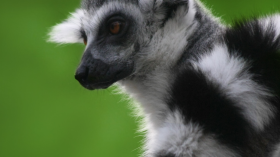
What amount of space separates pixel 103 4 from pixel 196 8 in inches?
12.9

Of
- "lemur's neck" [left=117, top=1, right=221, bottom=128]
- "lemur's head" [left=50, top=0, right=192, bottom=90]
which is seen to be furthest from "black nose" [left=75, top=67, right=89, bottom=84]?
"lemur's neck" [left=117, top=1, right=221, bottom=128]

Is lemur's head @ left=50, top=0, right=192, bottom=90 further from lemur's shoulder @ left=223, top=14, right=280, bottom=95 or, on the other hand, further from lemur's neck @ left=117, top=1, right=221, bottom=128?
lemur's shoulder @ left=223, top=14, right=280, bottom=95

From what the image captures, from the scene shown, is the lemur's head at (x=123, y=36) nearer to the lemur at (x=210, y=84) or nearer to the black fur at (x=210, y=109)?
the lemur at (x=210, y=84)

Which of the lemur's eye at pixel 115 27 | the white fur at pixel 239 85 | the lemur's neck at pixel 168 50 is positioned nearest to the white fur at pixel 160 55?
the lemur's neck at pixel 168 50

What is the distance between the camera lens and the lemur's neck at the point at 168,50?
1396 millimetres

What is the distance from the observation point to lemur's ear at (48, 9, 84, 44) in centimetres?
171

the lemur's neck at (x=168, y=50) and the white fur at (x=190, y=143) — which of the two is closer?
the white fur at (x=190, y=143)

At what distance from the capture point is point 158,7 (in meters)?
1.50

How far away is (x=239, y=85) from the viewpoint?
1023mm

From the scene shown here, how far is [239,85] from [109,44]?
1.90ft

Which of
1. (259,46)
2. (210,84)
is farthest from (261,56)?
(210,84)

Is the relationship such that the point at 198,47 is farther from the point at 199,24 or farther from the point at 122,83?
the point at 122,83

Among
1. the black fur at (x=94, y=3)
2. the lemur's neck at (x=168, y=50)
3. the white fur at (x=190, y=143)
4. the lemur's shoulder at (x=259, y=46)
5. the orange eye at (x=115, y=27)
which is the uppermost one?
the black fur at (x=94, y=3)

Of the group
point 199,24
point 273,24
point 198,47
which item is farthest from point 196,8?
point 273,24
